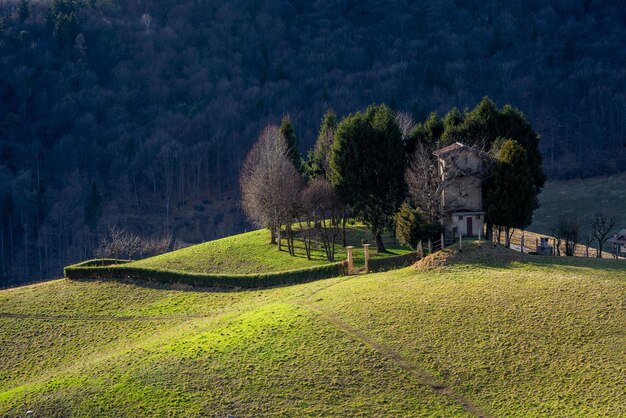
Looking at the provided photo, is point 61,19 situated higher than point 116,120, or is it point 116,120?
point 61,19

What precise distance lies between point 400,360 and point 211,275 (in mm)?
23673

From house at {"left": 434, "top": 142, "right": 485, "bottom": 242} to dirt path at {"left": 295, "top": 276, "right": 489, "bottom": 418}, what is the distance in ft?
63.1

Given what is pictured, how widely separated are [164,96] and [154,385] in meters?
132

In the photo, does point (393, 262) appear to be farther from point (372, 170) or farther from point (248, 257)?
point (248, 257)

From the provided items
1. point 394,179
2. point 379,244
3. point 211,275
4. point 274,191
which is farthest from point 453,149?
point 211,275

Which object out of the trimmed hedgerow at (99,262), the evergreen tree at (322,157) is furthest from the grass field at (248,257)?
the evergreen tree at (322,157)

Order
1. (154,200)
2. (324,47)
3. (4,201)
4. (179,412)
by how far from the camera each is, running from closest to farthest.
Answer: (179,412), (4,201), (154,200), (324,47)

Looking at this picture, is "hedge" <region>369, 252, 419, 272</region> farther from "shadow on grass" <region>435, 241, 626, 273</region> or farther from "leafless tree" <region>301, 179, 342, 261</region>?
"leafless tree" <region>301, 179, 342, 261</region>

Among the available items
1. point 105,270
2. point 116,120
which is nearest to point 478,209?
point 105,270

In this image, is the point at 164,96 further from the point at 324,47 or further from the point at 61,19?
the point at 324,47

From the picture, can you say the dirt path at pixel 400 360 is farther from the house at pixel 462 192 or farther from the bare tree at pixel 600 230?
the bare tree at pixel 600 230

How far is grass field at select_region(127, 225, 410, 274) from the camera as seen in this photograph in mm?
65062

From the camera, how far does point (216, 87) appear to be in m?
168

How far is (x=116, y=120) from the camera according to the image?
157 metres
